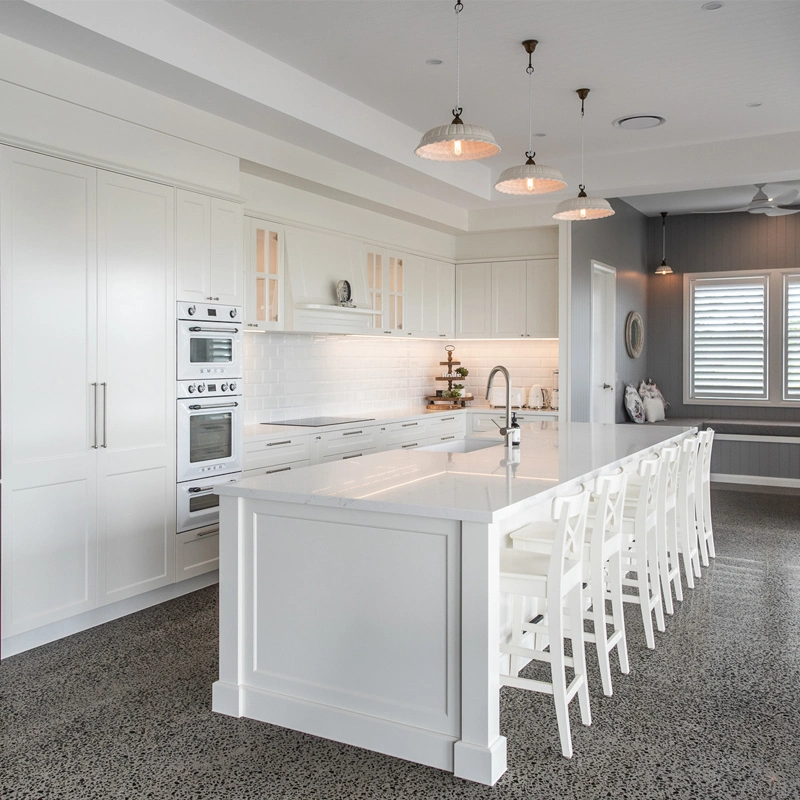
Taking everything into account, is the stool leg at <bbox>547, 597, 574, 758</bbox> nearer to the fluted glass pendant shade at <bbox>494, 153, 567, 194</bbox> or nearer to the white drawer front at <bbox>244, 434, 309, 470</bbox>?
the fluted glass pendant shade at <bbox>494, 153, 567, 194</bbox>

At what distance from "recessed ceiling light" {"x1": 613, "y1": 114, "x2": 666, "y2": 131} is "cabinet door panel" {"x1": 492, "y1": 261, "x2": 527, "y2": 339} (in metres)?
2.14

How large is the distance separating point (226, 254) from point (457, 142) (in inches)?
72.3

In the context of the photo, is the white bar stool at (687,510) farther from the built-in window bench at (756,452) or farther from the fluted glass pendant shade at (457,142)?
the built-in window bench at (756,452)

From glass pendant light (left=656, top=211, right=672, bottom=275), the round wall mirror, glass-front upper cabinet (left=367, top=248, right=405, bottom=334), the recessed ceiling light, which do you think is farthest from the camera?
glass pendant light (left=656, top=211, right=672, bottom=275)

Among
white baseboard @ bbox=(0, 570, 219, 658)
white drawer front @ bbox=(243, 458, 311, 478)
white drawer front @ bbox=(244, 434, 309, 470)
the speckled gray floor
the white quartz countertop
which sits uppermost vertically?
the white quartz countertop

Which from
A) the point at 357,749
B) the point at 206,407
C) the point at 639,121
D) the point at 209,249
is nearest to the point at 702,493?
the point at 639,121

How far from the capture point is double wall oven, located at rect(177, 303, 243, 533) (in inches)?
178

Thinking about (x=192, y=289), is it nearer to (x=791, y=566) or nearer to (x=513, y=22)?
(x=513, y=22)

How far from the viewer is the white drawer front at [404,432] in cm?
666

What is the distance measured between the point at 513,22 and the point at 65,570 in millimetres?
3690

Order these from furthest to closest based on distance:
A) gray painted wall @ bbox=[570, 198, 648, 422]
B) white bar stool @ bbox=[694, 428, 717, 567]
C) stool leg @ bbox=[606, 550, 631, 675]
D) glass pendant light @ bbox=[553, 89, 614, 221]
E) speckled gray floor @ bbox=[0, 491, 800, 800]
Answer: gray painted wall @ bbox=[570, 198, 648, 422] < white bar stool @ bbox=[694, 428, 717, 567] < glass pendant light @ bbox=[553, 89, 614, 221] < stool leg @ bbox=[606, 550, 631, 675] < speckled gray floor @ bbox=[0, 491, 800, 800]

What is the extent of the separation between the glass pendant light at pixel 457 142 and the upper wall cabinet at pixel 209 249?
1558 millimetres

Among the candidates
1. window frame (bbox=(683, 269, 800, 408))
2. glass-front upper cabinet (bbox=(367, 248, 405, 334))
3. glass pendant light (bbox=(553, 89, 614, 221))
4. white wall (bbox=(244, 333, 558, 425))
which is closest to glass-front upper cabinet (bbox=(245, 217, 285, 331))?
white wall (bbox=(244, 333, 558, 425))

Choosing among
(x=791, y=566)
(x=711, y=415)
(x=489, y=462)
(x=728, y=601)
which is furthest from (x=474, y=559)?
(x=711, y=415)
